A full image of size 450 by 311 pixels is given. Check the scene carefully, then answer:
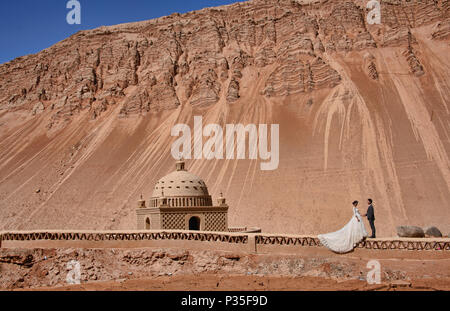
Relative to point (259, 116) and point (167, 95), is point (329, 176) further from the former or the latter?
point (167, 95)

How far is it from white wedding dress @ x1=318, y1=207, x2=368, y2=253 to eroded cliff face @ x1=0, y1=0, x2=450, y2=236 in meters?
14.8

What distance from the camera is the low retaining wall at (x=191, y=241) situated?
41.9 ft

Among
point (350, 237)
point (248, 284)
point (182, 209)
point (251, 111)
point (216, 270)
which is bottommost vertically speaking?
point (248, 284)

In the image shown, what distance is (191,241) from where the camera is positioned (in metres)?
14.7

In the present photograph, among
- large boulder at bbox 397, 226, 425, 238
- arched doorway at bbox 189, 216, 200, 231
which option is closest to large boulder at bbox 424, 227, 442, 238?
large boulder at bbox 397, 226, 425, 238

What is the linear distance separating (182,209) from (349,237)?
8484 mm

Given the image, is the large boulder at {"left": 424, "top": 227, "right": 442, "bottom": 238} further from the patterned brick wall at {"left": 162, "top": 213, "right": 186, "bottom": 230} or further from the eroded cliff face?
the eroded cliff face

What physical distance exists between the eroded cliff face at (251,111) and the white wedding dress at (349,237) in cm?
1476

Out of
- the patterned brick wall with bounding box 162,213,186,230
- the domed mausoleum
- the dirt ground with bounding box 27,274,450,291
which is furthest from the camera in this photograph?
the domed mausoleum

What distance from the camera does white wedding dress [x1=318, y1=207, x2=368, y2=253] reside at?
12820 millimetres

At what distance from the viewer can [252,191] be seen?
33094 mm

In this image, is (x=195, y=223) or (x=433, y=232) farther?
(x=195, y=223)

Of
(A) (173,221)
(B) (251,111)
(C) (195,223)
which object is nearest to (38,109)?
(B) (251,111)

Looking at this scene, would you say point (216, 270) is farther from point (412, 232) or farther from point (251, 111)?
point (251, 111)
